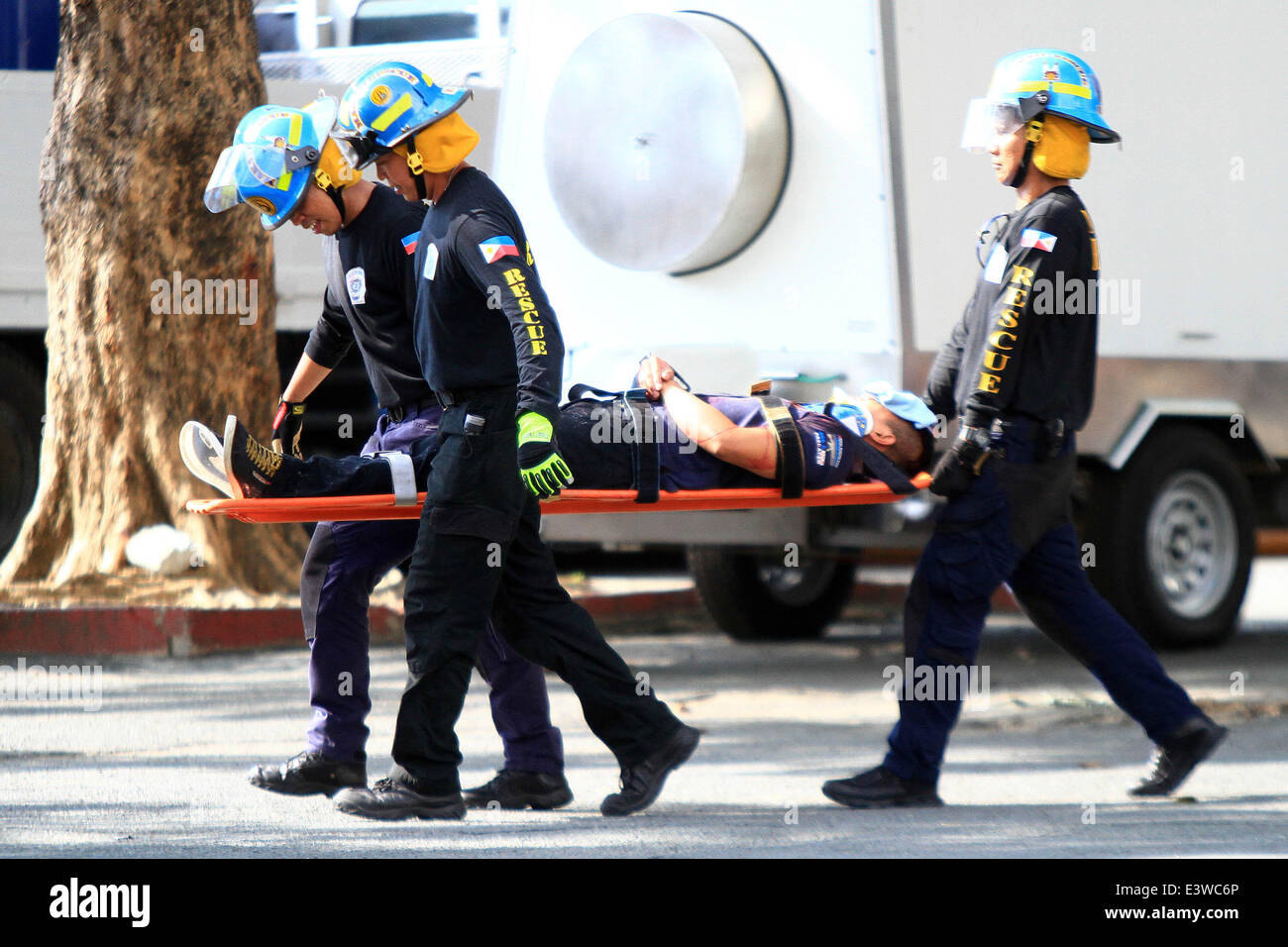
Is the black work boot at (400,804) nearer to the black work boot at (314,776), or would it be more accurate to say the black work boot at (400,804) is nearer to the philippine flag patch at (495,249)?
the black work boot at (314,776)

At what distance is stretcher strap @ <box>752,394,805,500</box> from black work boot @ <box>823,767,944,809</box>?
927mm

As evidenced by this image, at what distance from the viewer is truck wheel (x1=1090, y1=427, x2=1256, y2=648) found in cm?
782

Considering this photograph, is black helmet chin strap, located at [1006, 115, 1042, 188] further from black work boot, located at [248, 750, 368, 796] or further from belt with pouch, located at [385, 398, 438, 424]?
black work boot, located at [248, 750, 368, 796]

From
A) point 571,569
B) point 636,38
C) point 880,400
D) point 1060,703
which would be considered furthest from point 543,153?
point 571,569

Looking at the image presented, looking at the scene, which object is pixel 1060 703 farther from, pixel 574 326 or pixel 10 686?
pixel 10 686

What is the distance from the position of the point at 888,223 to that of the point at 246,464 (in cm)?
332

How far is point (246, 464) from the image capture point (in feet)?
15.3

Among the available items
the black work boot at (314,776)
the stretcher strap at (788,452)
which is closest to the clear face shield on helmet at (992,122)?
the stretcher strap at (788,452)

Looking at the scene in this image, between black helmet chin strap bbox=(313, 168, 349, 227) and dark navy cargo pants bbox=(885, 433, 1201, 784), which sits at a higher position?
black helmet chin strap bbox=(313, 168, 349, 227)

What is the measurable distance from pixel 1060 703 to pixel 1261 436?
6.17 feet

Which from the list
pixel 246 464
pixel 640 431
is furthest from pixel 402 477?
pixel 640 431

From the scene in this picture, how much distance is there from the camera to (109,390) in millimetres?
8812

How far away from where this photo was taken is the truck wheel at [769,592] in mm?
9172

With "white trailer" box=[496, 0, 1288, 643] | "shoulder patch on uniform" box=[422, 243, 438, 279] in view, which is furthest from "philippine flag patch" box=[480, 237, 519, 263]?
"white trailer" box=[496, 0, 1288, 643]
